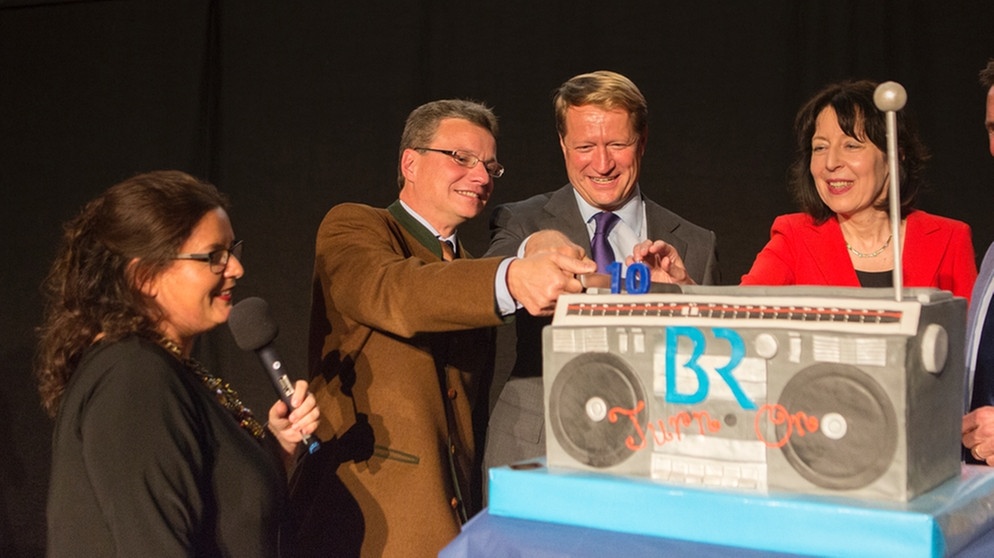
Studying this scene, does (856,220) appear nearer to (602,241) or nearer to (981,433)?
(602,241)

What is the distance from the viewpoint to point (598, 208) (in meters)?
2.35

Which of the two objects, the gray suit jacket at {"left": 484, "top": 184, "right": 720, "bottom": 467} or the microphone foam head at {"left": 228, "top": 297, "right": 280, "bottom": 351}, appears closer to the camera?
the microphone foam head at {"left": 228, "top": 297, "right": 280, "bottom": 351}

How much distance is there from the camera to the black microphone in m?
1.72

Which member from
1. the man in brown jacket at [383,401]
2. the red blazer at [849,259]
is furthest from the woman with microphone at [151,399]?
the red blazer at [849,259]

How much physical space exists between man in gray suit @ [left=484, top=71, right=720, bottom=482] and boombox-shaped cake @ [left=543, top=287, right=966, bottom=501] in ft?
3.11

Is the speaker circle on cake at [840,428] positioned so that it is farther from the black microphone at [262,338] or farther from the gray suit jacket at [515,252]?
the gray suit jacket at [515,252]

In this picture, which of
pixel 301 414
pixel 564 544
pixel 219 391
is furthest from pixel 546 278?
pixel 219 391

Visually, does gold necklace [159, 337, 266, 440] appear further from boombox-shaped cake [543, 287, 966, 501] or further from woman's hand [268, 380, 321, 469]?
boombox-shaped cake [543, 287, 966, 501]

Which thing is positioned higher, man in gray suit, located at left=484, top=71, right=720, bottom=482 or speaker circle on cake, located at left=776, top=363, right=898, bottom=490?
man in gray suit, located at left=484, top=71, right=720, bottom=482

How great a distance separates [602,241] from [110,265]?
42.6 inches

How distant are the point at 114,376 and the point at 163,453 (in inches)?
5.6

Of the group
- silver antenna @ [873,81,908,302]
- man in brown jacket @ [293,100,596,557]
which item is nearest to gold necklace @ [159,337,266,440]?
man in brown jacket @ [293,100,596,557]

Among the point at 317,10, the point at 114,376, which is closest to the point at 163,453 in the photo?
the point at 114,376

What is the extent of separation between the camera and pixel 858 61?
10.6ft
